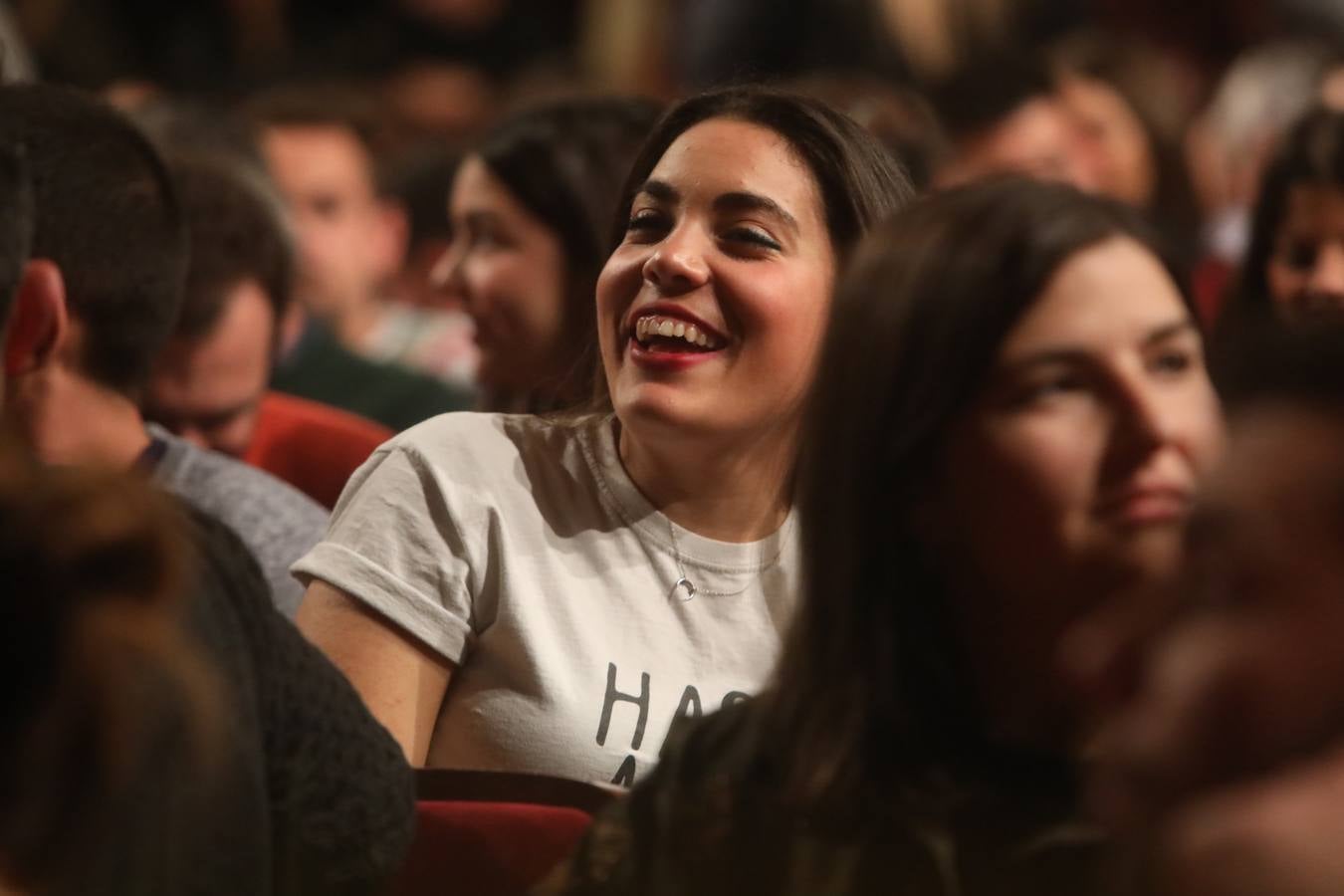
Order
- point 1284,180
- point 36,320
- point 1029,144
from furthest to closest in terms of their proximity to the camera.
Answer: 1. point 1029,144
2. point 1284,180
3. point 36,320

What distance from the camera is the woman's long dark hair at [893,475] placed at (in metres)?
1.37

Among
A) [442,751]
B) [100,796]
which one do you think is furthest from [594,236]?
[100,796]

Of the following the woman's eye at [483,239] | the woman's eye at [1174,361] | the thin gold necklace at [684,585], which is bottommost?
the thin gold necklace at [684,585]

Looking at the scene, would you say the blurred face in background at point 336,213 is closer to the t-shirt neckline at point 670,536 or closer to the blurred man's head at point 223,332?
the blurred man's head at point 223,332

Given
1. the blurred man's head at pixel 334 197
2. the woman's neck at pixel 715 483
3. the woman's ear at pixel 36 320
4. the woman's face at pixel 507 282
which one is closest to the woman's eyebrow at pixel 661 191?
the woman's neck at pixel 715 483

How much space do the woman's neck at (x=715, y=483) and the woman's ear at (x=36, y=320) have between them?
1.96ft

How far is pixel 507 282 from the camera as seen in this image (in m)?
3.19

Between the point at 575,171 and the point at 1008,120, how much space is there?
1.80 m

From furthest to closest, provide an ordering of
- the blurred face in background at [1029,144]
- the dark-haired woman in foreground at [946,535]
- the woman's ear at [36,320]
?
the blurred face in background at [1029,144] < the woman's ear at [36,320] < the dark-haired woman in foreground at [946,535]

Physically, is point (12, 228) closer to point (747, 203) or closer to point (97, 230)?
point (97, 230)

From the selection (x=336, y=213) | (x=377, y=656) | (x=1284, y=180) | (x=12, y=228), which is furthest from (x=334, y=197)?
(x=12, y=228)

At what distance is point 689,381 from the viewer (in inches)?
81.0

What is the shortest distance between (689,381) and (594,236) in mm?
1077

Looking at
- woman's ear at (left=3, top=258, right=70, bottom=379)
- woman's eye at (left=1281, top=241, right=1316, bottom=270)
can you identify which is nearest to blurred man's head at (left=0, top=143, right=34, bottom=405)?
woman's ear at (left=3, top=258, right=70, bottom=379)
